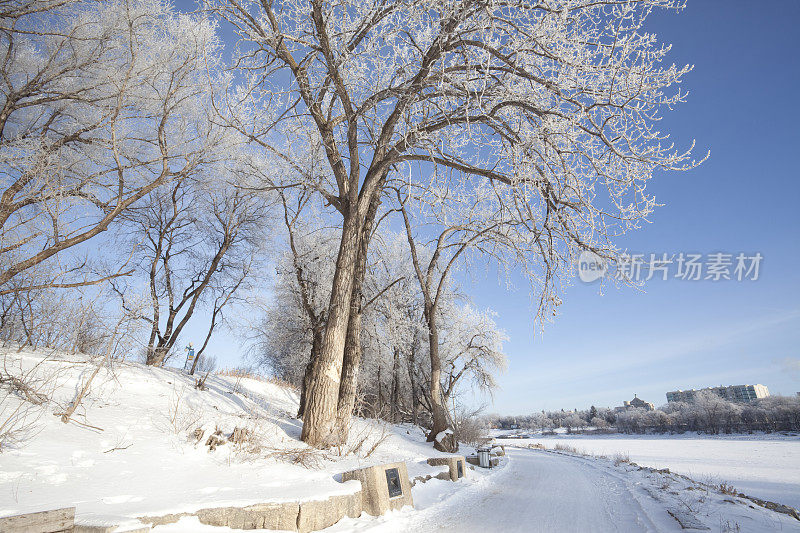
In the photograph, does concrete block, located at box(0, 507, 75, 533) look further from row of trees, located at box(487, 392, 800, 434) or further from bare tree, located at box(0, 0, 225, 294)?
row of trees, located at box(487, 392, 800, 434)

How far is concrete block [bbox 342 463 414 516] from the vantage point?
177 inches

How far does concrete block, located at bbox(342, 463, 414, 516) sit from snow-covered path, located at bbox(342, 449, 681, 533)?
0.70 ft

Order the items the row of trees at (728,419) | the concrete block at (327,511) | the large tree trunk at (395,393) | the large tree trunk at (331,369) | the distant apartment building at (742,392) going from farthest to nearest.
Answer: the distant apartment building at (742,392), the row of trees at (728,419), the large tree trunk at (395,393), the large tree trunk at (331,369), the concrete block at (327,511)

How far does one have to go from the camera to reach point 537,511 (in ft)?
18.5

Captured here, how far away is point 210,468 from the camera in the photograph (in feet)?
13.7

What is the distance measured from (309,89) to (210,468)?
259 inches

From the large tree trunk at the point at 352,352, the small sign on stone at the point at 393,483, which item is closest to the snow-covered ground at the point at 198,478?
the small sign on stone at the point at 393,483

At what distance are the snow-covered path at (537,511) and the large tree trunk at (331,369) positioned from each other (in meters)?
1.87

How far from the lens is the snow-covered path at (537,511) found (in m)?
4.58

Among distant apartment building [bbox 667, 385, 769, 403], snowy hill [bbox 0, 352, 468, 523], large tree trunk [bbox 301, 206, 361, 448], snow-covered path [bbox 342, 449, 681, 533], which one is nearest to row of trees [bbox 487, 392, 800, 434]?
distant apartment building [bbox 667, 385, 769, 403]

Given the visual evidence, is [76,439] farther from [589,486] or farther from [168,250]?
[168,250]

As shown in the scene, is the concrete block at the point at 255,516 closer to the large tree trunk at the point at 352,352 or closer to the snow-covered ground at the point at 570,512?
the snow-covered ground at the point at 570,512

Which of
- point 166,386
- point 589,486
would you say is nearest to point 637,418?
point 589,486

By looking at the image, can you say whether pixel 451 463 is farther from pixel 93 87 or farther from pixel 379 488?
pixel 93 87
